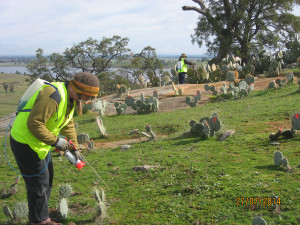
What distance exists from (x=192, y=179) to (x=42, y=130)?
6.61 feet

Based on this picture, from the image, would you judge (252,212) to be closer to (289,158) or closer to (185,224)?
(185,224)

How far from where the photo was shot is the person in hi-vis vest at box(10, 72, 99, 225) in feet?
10.6

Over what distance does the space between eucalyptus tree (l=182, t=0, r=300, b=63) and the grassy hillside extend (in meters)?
13.8

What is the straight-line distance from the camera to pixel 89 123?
33.4 feet

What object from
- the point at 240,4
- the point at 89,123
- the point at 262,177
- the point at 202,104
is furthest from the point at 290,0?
the point at 262,177

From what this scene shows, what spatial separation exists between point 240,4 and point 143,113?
1235 centimetres

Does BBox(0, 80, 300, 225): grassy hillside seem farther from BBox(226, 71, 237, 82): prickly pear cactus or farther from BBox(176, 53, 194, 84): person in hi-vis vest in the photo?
BBox(176, 53, 194, 84): person in hi-vis vest

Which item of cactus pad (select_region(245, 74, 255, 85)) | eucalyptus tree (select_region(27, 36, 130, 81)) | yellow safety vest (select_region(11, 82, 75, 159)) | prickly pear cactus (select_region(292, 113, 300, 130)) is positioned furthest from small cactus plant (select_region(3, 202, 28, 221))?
eucalyptus tree (select_region(27, 36, 130, 81))

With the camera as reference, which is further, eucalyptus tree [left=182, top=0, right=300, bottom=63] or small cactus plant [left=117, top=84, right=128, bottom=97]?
eucalyptus tree [left=182, top=0, right=300, bottom=63]

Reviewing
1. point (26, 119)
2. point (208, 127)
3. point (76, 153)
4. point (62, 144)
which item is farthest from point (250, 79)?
point (26, 119)

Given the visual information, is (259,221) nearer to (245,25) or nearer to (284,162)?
(284,162)

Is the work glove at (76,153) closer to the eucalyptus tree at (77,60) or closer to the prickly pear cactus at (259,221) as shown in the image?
the prickly pear cactus at (259,221)
